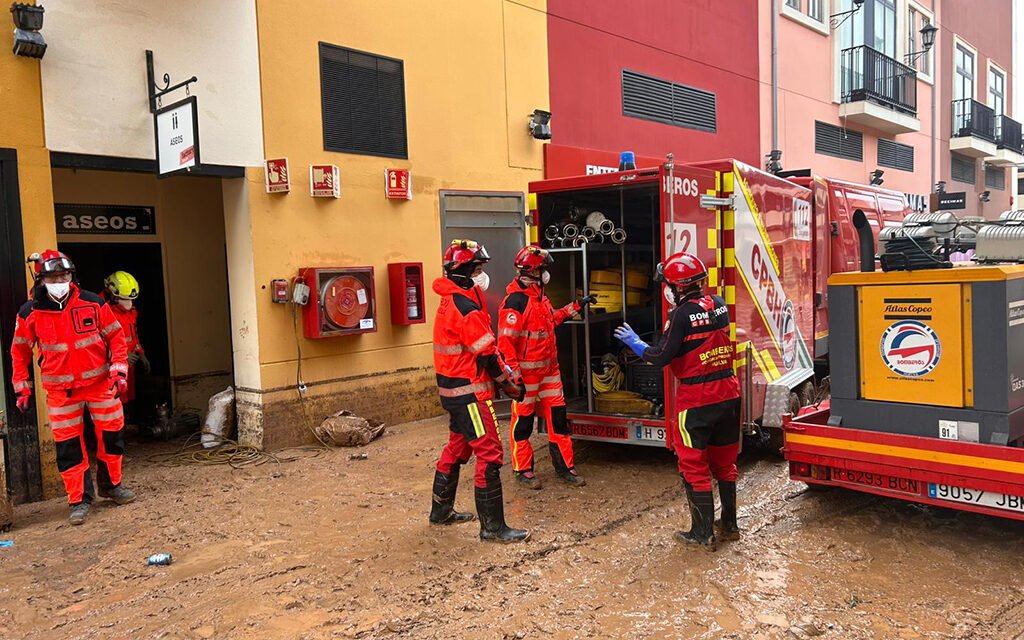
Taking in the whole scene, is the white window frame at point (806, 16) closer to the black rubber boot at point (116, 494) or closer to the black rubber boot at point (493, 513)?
the black rubber boot at point (493, 513)

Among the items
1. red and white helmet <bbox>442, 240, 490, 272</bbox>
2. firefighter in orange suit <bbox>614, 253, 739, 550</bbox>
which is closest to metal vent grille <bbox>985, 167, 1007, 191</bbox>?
firefighter in orange suit <bbox>614, 253, 739, 550</bbox>

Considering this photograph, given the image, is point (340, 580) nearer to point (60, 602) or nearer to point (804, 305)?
point (60, 602)

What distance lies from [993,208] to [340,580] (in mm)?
30536

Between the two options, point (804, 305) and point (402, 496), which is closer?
point (402, 496)

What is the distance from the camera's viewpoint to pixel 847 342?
5.33m

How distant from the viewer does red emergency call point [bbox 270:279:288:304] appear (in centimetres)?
775

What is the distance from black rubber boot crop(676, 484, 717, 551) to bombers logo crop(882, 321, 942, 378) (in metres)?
1.55

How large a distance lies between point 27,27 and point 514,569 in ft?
18.3

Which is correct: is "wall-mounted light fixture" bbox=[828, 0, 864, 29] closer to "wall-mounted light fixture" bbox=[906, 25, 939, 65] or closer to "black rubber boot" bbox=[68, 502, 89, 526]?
"wall-mounted light fixture" bbox=[906, 25, 939, 65]

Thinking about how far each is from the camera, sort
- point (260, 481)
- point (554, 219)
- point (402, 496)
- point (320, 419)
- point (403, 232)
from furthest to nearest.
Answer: point (403, 232), point (320, 419), point (554, 219), point (260, 481), point (402, 496)

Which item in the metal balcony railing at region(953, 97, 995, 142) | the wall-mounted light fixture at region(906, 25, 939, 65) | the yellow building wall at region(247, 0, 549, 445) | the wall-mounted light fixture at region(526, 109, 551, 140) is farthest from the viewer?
the metal balcony railing at region(953, 97, 995, 142)

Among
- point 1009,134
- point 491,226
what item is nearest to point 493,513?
point 491,226

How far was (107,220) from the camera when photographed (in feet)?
28.5

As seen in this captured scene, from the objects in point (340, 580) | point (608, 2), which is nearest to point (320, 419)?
point (340, 580)
